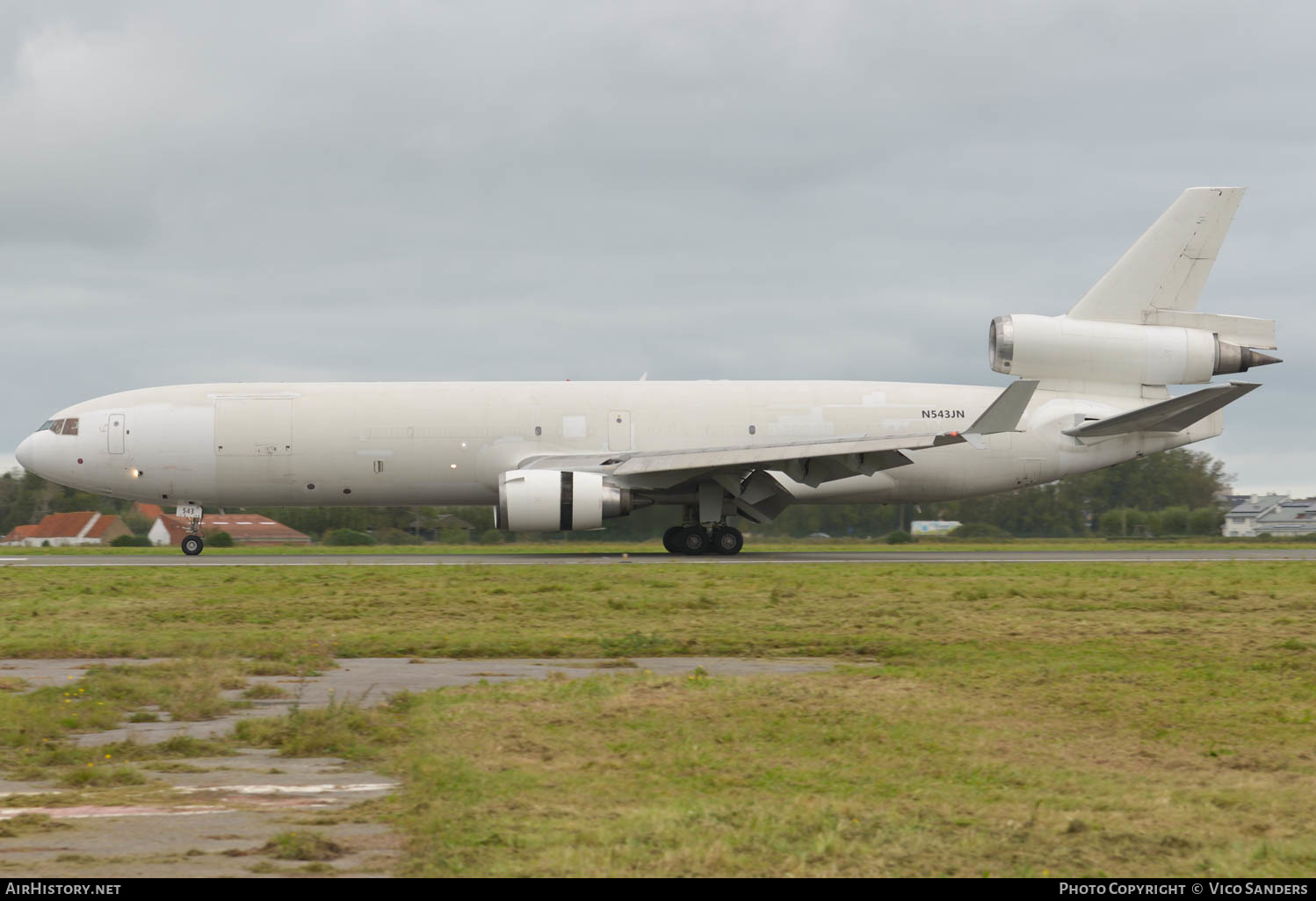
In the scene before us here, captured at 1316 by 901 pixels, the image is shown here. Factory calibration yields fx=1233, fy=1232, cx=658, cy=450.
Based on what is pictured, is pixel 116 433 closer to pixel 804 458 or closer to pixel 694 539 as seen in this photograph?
pixel 694 539

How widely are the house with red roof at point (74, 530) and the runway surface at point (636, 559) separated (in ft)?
59.2

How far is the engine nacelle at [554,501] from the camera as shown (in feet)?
85.5

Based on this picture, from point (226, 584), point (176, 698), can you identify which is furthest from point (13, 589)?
point (176, 698)

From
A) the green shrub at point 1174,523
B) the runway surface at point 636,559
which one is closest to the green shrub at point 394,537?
the runway surface at point 636,559

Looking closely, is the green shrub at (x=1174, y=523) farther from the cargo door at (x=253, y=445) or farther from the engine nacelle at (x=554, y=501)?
the cargo door at (x=253, y=445)

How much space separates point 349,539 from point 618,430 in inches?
475

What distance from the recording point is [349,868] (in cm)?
535

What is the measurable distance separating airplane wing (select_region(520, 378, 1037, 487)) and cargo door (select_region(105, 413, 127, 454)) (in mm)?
9547

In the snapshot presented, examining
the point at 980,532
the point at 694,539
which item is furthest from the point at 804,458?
the point at 980,532

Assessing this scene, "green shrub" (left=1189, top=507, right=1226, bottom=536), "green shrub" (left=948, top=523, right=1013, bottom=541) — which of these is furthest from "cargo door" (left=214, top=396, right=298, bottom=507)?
"green shrub" (left=1189, top=507, right=1226, bottom=536)

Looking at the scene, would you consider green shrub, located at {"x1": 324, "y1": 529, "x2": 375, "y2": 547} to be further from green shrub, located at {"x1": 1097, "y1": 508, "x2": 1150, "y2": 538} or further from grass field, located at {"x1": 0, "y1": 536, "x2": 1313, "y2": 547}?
green shrub, located at {"x1": 1097, "y1": 508, "x2": 1150, "y2": 538}

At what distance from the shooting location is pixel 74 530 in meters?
47.9

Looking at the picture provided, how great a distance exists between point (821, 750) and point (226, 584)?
1492cm

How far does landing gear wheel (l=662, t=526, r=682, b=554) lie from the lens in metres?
28.3
